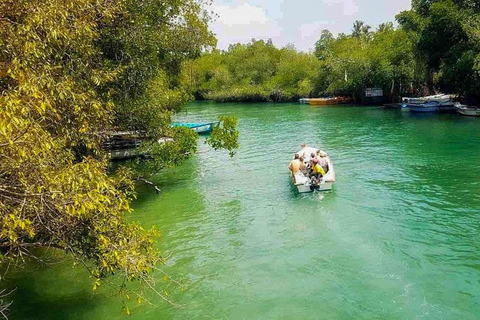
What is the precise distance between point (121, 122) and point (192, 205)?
4.18 meters

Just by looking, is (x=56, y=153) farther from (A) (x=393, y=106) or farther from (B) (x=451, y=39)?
(A) (x=393, y=106)

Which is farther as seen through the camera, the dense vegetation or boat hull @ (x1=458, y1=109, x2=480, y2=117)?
boat hull @ (x1=458, y1=109, x2=480, y2=117)

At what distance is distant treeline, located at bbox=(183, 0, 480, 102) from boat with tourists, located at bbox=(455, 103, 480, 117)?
1.47 metres

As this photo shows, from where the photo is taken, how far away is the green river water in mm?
9336

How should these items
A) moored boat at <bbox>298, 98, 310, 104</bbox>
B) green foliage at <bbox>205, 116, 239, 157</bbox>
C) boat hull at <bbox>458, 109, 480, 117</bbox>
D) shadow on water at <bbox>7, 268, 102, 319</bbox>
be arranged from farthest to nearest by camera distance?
moored boat at <bbox>298, 98, 310, 104</bbox>, boat hull at <bbox>458, 109, 480, 117</bbox>, green foliage at <bbox>205, 116, 239, 157</bbox>, shadow on water at <bbox>7, 268, 102, 319</bbox>

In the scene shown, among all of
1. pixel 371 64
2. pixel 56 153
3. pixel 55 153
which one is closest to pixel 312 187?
pixel 56 153

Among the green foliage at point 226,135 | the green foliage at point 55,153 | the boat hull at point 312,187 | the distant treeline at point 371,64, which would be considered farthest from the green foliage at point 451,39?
the green foliage at point 55,153

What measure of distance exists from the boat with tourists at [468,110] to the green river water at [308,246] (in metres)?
15.7

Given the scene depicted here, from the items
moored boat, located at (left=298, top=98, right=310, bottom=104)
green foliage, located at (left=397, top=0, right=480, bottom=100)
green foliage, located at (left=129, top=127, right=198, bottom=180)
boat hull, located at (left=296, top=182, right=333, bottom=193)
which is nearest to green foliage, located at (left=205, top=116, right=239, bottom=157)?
green foliage, located at (left=129, top=127, right=198, bottom=180)

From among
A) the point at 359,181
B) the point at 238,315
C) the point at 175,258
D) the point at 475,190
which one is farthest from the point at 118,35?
the point at 475,190

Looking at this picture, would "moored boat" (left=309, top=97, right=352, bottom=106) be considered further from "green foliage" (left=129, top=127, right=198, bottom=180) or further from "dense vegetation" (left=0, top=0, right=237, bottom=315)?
"dense vegetation" (left=0, top=0, right=237, bottom=315)

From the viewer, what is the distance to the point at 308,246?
12359 mm

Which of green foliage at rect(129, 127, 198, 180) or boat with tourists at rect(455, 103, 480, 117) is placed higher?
green foliage at rect(129, 127, 198, 180)

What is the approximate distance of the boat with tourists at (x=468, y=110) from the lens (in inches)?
1439
